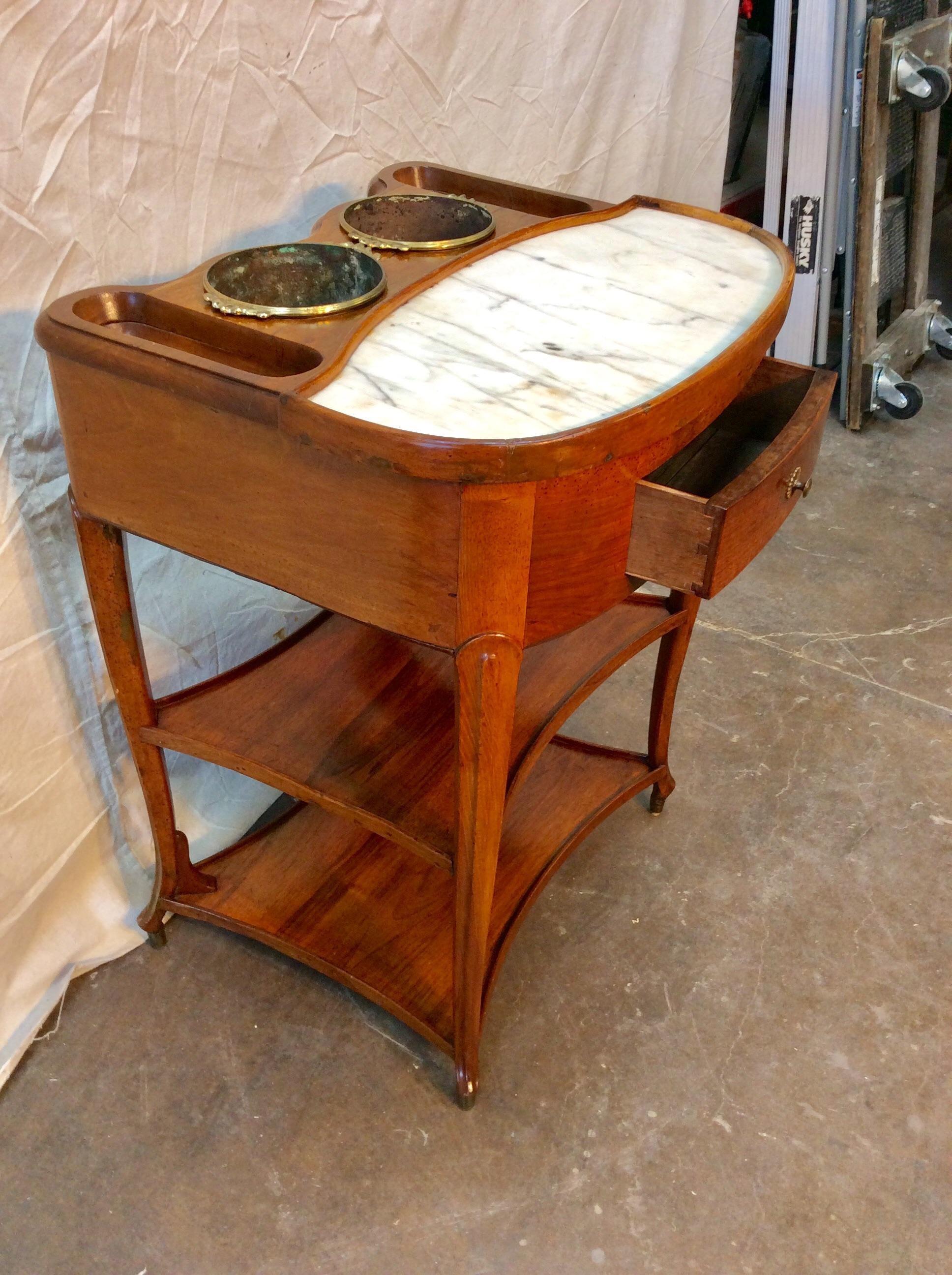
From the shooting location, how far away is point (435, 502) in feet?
2.54

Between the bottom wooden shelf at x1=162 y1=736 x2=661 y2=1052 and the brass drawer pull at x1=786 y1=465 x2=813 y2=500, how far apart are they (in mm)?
511

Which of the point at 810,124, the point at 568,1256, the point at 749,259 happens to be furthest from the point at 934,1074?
the point at 810,124

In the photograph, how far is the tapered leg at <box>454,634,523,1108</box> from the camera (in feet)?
2.80

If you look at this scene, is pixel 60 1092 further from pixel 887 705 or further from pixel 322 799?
pixel 887 705

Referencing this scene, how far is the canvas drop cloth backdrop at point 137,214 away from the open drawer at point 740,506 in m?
0.58

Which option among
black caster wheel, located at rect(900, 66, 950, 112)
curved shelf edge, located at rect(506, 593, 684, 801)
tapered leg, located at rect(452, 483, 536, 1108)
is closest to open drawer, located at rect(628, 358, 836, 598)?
tapered leg, located at rect(452, 483, 536, 1108)

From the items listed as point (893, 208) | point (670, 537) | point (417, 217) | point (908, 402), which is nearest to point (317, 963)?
point (670, 537)

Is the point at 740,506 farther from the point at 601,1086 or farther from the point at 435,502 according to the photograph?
the point at 601,1086

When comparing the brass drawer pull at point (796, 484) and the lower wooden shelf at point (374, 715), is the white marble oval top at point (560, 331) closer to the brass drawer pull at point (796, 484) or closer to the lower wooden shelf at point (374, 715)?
the brass drawer pull at point (796, 484)

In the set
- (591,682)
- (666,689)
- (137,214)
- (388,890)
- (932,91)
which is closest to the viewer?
(137,214)

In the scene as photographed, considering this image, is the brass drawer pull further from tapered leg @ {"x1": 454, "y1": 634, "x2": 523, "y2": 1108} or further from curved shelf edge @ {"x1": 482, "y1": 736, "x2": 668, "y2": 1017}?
curved shelf edge @ {"x1": 482, "y1": 736, "x2": 668, "y2": 1017}

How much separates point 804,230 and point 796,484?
5.45 ft

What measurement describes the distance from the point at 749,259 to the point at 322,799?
0.67m

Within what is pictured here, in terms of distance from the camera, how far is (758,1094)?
1.18 metres
